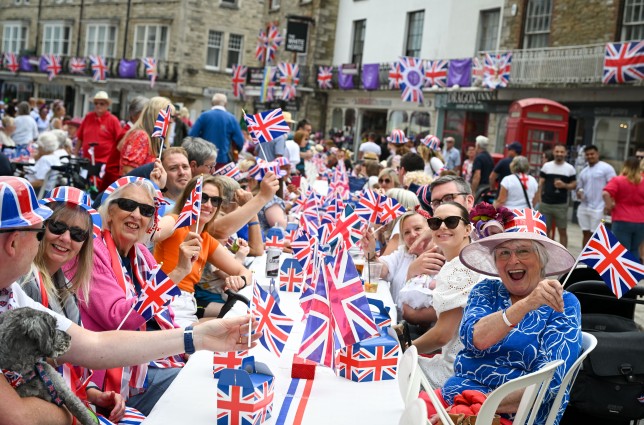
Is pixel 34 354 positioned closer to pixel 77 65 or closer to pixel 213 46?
pixel 213 46

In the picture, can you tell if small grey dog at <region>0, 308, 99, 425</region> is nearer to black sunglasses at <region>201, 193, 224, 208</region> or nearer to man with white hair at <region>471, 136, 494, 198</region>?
black sunglasses at <region>201, 193, 224, 208</region>

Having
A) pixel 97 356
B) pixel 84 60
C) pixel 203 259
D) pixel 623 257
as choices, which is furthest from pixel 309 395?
pixel 84 60

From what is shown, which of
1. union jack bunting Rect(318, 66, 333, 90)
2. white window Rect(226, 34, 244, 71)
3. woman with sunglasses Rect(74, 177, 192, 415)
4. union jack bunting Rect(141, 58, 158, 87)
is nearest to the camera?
woman with sunglasses Rect(74, 177, 192, 415)

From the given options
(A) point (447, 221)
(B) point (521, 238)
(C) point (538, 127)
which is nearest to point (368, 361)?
(B) point (521, 238)

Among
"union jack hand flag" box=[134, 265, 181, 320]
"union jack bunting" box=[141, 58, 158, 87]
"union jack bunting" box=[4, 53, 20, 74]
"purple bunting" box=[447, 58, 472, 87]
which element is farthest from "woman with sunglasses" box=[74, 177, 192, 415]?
"union jack bunting" box=[4, 53, 20, 74]

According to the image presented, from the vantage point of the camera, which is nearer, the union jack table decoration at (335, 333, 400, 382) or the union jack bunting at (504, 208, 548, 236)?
the union jack table decoration at (335, 333, 400, 382)

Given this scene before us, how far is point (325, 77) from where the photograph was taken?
32375mm

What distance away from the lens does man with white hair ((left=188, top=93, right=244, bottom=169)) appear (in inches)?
395

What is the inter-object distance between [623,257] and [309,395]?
1.70 meters

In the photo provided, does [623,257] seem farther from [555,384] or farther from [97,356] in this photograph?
[97,356]

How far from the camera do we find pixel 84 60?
46.7 m

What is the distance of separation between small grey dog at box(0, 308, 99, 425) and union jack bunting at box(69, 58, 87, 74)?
44.7m

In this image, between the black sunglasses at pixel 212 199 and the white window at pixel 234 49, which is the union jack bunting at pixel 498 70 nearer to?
the black sunglasses at pixel 212 199

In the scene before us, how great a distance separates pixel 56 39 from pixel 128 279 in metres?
50.5
